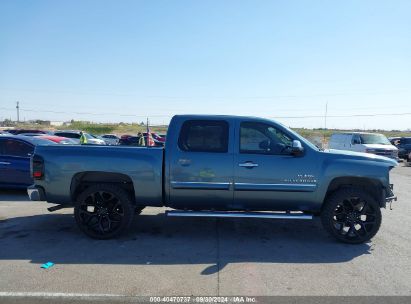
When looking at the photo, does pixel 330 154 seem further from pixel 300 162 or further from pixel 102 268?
pixel 102 268

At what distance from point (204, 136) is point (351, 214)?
260 cm

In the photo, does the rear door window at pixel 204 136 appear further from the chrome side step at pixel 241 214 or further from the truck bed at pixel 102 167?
the chrome side step at pixel 241 214

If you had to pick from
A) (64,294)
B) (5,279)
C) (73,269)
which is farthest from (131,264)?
(5,279)

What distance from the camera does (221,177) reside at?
18.7 ft

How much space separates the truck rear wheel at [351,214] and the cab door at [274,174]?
30 cm

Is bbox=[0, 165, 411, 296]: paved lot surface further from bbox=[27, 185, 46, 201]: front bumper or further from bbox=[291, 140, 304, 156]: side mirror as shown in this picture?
bbox=[291, 140, 304, 156]: side mirror

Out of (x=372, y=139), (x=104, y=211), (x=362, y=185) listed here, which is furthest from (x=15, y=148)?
(x=372, y=139)

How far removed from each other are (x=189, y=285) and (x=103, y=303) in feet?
3.12

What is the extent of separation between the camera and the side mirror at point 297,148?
5.50 m

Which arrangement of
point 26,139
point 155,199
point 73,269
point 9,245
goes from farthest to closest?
point 26,139
point 155,199
point 9,245
point 73,269

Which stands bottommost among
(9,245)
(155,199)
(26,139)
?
(9,245)

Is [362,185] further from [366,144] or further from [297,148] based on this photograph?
[366,144]

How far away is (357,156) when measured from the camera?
5730 millimetres

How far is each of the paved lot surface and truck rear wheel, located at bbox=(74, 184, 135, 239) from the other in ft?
0.60
